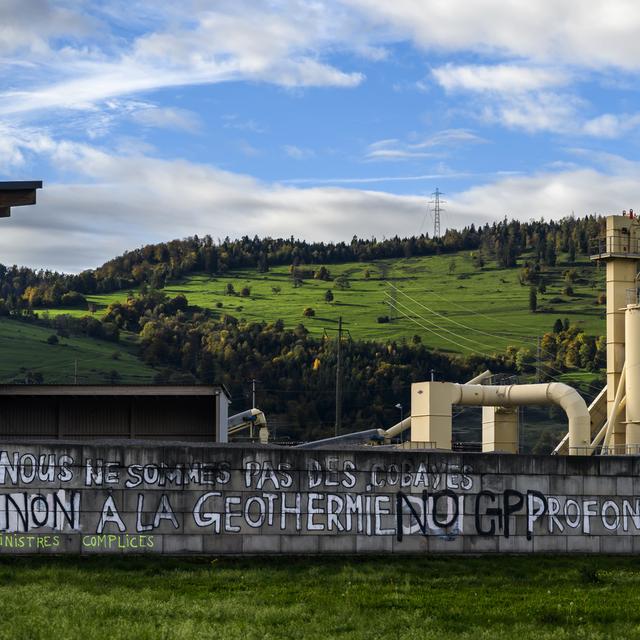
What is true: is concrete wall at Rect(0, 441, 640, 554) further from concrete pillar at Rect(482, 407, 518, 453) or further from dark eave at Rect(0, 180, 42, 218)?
concrete pillar at Rect(482, 407, 518, 453)

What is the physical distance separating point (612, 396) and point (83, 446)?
3802cm

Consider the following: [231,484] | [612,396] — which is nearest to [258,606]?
[231,484]

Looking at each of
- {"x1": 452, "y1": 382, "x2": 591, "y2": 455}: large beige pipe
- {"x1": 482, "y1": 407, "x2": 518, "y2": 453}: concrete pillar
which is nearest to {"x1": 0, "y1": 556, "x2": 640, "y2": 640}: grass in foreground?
{"x1": 452, "y1": 382, "x2": 591, "y2": 455}: large beige pipe

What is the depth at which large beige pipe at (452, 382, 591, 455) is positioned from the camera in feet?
211

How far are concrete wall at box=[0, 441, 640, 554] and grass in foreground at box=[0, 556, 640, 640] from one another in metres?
0.89

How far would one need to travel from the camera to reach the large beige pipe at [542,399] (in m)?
64.2

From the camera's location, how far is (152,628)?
23938 mm

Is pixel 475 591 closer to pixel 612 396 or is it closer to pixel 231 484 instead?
pixel 231 484

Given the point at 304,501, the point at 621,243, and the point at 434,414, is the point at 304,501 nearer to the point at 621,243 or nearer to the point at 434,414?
the point at 434,414

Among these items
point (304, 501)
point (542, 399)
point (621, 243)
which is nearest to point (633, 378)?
point (542, 399)

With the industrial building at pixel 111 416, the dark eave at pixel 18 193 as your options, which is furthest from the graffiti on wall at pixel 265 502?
the industrial building at pixel 111 416

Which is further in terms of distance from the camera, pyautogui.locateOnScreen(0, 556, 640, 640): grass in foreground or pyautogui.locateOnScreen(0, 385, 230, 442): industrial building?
pyautogui.locateOnScreen(0, 385, 230, 442): industrial building

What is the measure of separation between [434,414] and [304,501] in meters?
33.5

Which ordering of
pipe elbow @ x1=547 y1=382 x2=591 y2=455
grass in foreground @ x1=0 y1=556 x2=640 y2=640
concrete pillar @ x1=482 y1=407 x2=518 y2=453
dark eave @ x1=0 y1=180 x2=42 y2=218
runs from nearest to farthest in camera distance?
grass in foreground @ x1=0 y1=556 x2=640 y2=640 < dark eave @ x1=0 y1=180 x2=42 y2=218 < pipe elbow @ x1=547 y1=382 x2=591 y2=455 < concrete pillar @ x1=482 y1=407 x2=518 y2=453
